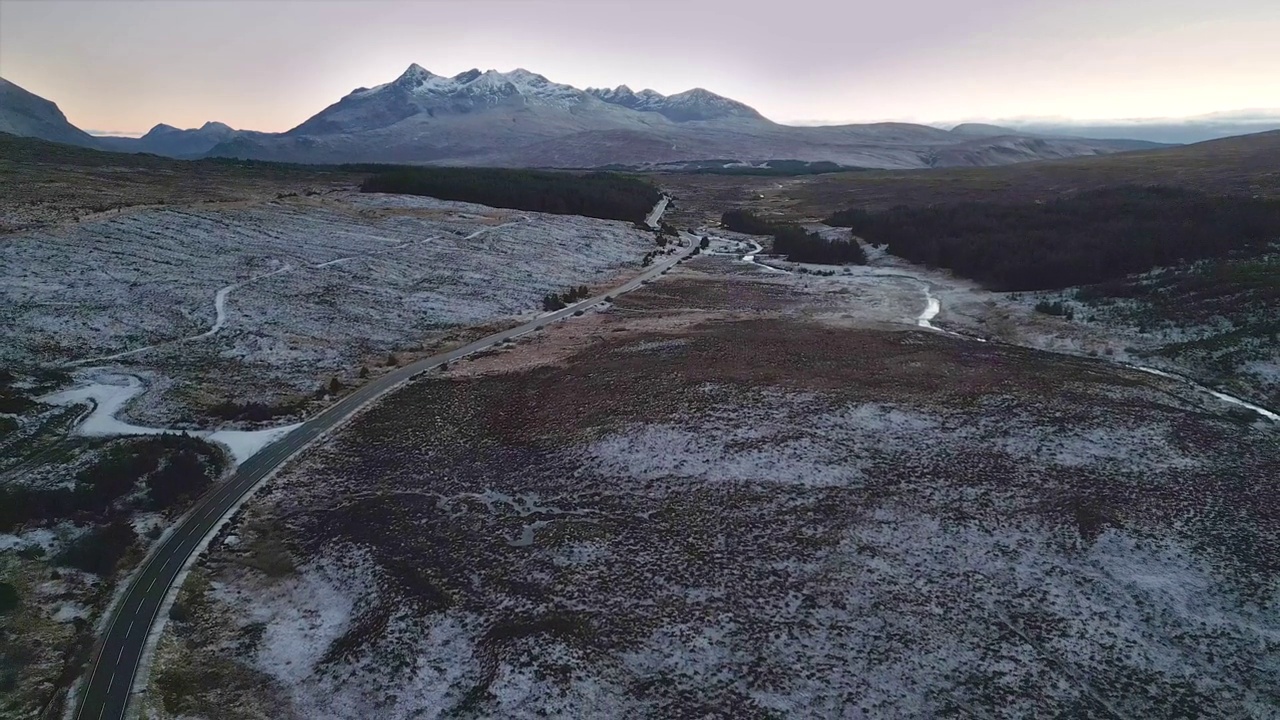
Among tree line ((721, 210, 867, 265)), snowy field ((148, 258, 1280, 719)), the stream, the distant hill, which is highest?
the distant hill

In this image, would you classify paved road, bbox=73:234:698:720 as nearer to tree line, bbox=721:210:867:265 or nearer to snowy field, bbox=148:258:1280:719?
snowy field, bbox=148:258:1280:719

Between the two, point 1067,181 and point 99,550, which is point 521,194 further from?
point 1067,181

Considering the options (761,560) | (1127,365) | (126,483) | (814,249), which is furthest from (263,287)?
(1127,365)

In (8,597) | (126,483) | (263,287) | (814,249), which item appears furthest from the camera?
(814,249)

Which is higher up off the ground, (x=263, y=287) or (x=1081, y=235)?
(x=1081, y=235)

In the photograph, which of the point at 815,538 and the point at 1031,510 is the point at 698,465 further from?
the point at 1031,510

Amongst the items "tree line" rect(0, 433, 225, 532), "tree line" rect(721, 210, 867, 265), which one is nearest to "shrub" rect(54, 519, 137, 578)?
"tree line" rect(0, 433, 225, 532)
